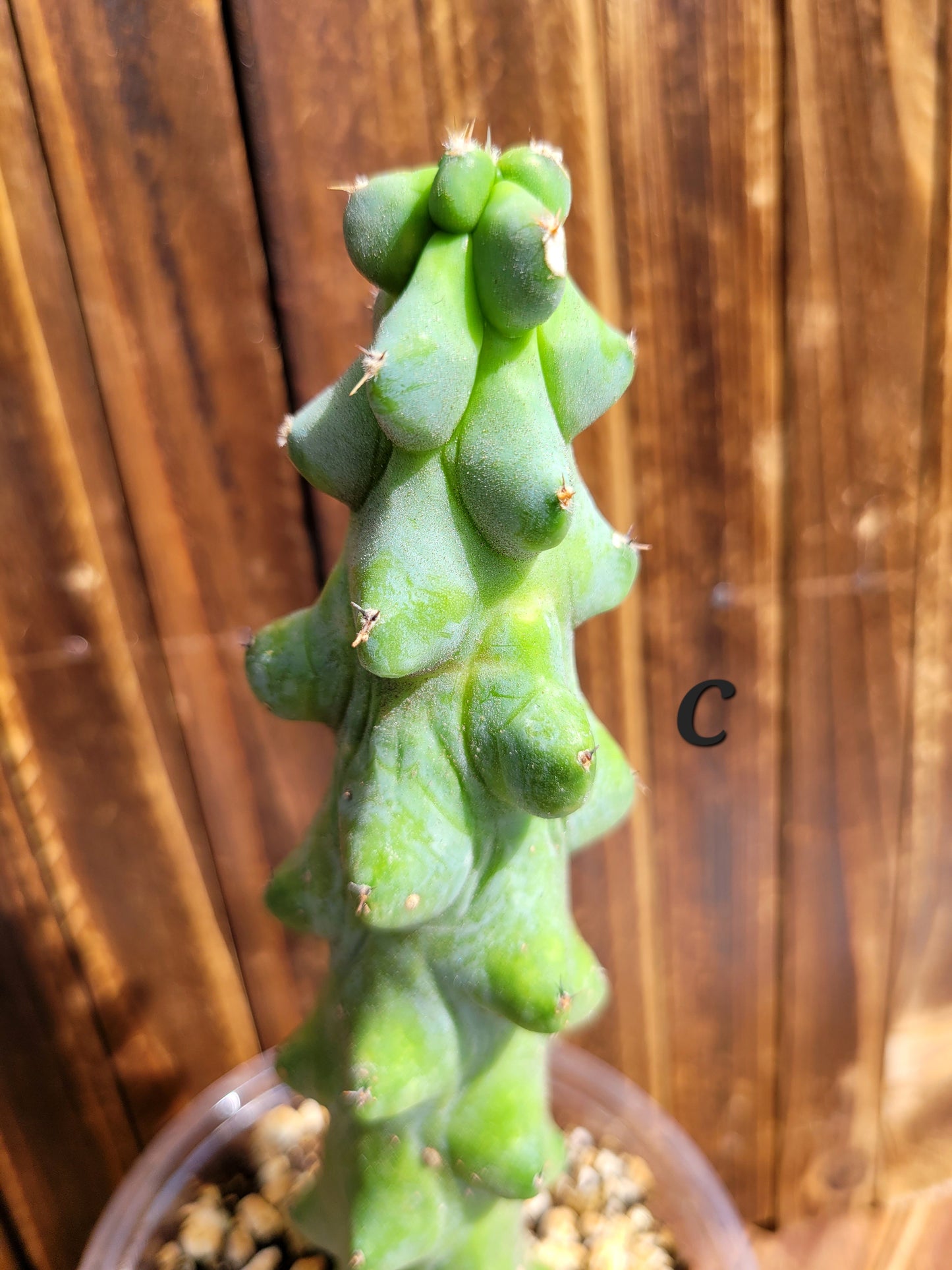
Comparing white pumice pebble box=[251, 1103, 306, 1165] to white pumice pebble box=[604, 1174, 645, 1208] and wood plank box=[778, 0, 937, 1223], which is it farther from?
wood plank box=[778, 0, 937, 1223]

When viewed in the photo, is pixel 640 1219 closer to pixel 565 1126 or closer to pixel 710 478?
pixel 565 1126

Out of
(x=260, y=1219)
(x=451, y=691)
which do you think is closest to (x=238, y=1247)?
(x=260, y=1219)

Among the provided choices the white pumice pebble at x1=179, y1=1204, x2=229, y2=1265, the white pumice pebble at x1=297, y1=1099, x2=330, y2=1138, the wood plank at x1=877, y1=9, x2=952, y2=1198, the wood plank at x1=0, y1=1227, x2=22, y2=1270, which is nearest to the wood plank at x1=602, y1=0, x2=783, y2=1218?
the wood plank at x1=877, y1=9, x2=952, y2=1198

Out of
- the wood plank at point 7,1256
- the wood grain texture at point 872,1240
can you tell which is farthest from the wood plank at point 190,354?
the wood grain texture at point 872,1240

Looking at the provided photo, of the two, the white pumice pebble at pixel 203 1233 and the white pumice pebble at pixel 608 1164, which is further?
the white pumice pebble at pixel 608 1164

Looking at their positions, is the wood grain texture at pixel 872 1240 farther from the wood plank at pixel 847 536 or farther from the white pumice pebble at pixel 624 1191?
the white pumice pebble at pixel 624 1191

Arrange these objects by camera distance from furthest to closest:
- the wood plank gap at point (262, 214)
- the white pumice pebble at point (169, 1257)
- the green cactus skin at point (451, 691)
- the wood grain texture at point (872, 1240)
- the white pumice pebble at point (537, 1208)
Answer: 1. the wood grain texture at point (872, 1240)
2. the white pumice pebble at point (537, 1208)
3. the white pumice pebble at point (169, 1257)
4. the wood plank gap at point (262, 214)
5. the green cactus skin at point (451, 691)
